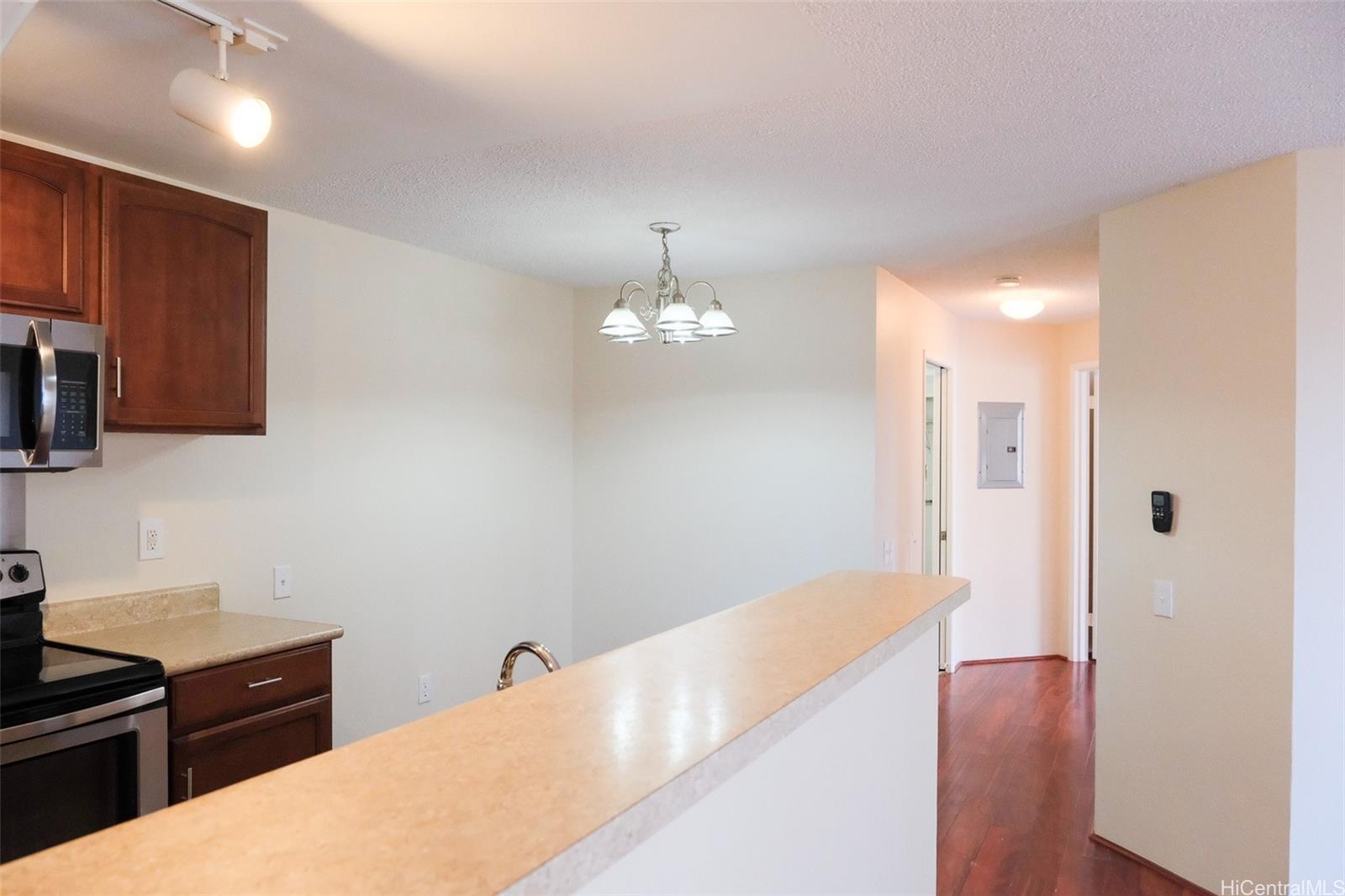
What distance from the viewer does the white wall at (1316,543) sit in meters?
2.66

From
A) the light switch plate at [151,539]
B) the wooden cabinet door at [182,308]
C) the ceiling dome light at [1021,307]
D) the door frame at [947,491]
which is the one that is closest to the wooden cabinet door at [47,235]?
the wooden cabinet door at [182,308]

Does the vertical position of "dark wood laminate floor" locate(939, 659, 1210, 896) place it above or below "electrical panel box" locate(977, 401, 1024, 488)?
below

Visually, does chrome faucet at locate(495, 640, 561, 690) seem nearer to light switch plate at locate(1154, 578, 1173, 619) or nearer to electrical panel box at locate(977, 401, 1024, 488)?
light switch plate at locate(1154, 578, 1173, 619)

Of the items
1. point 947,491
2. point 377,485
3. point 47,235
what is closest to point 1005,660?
point 947,491

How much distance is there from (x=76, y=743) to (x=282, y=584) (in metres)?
1.28

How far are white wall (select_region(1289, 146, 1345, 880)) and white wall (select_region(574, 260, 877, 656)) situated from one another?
1.88m

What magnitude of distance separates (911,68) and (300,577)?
2.80 m

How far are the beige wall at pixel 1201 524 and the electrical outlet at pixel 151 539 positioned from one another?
3354 millimetres

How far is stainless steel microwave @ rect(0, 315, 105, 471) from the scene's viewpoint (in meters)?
2.28

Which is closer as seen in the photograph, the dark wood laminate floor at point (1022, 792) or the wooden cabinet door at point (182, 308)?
the wooden cabinet door at point (182, 308)

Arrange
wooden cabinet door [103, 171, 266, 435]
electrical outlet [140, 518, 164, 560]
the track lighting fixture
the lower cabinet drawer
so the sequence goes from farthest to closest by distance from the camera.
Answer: electrical outlet [140, 518, 164, 560] → wooden cabinet door [103, 171, 266, 435] → the lower cabinet drawer → the track lighting fixture

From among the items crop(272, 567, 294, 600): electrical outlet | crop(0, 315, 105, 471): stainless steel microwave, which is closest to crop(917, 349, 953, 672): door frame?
crop(272, 567, 294, 600): electrical outlet

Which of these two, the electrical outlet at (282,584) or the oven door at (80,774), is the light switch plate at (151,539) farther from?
the oven door at (80,774)

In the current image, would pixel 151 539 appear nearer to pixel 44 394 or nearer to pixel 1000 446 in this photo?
pixel 44 394
